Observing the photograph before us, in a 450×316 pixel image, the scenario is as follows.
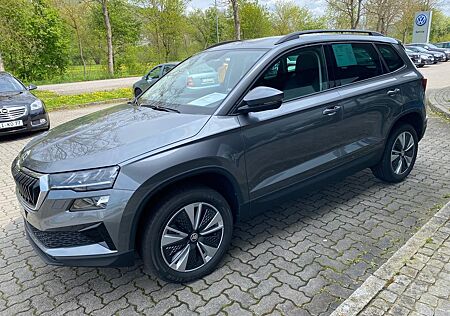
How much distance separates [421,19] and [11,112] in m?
36.4

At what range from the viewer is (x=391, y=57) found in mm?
3955

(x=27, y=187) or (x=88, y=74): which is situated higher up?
(x=88, y=74)

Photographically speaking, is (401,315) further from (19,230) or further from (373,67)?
(19,230)

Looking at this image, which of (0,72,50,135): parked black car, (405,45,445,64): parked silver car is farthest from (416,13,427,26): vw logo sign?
(0,72,50,135): parked black car

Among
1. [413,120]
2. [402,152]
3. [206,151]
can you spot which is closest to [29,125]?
[206,151]

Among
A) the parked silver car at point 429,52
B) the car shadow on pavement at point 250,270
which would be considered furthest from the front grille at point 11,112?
the parked silver car at point 429,52

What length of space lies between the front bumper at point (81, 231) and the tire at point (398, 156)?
10.3 feet

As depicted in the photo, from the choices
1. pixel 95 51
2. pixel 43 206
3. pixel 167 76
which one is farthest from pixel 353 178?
pixel 95 51

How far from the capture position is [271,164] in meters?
2.82

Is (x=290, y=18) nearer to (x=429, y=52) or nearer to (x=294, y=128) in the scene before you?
(x=429, y=52)

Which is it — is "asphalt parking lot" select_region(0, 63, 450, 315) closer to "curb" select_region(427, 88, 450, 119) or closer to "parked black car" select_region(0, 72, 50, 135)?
"parked black car" select_region(0, 72, 50, 135)

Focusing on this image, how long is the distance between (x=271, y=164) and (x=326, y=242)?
946 mm

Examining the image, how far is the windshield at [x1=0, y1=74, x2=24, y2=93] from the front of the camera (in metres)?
7.75

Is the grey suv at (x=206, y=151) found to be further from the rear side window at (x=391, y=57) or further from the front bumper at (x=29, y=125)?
the front bumper at (x=29, y=125)
